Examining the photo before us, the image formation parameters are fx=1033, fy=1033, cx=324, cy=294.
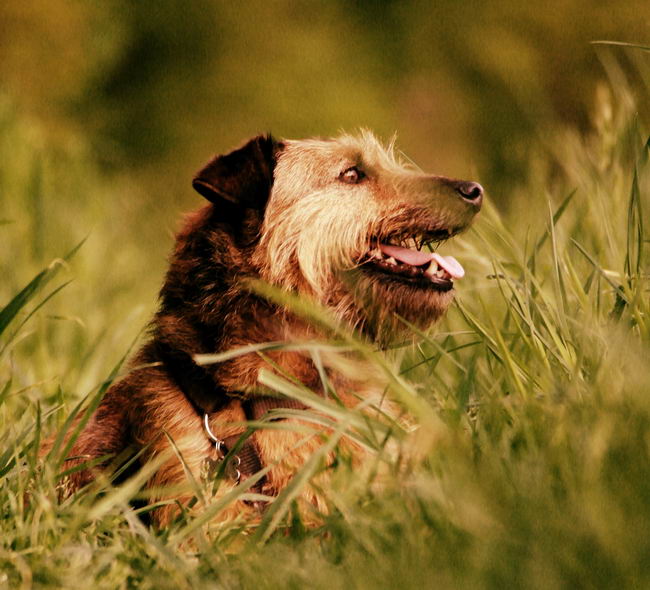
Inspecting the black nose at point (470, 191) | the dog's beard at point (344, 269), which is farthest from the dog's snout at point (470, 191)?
the dog's beard at point (344, 269)

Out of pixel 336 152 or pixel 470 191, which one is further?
pixel 336 152

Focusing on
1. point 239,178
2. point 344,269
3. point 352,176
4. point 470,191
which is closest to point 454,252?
point 352,176

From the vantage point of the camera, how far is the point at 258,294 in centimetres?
335

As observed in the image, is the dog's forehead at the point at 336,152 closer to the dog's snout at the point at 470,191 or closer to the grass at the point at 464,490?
the dog's snout at the point at 470,191

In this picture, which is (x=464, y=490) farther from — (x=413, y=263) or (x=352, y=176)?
(x=352, y=176)

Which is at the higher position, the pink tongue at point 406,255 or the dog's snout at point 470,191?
the dog's snout at point 470,191

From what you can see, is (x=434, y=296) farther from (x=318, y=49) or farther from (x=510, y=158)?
(x=318, y=49)

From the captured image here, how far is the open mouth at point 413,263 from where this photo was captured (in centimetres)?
343

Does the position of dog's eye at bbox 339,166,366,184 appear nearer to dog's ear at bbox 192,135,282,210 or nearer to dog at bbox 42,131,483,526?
dog at bbox 42,131,483,526

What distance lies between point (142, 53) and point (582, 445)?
360 inches

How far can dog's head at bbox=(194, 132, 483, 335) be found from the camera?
135 inches

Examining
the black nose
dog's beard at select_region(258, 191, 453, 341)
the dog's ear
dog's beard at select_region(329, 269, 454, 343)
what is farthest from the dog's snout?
the dog's ear

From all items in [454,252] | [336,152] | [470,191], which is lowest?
[454,252]

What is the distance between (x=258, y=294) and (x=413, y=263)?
1.90 ft
